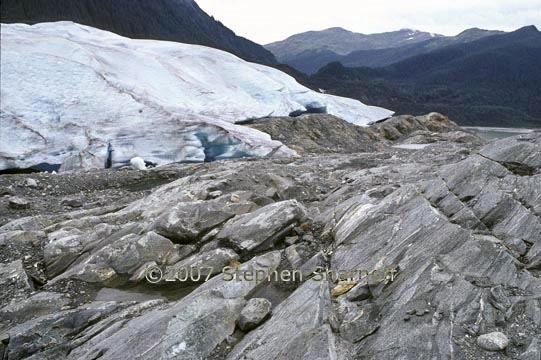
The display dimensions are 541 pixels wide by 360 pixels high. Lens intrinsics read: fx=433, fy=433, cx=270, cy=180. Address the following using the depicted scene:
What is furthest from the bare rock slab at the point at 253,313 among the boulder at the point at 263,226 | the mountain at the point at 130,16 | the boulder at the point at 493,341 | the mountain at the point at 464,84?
the mountain at the point at 464,84

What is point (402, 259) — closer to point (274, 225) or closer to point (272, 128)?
point (274, 225)

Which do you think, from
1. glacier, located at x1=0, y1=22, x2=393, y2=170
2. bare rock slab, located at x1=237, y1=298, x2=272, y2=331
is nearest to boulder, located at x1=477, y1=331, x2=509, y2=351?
bare rock slab, located at x1=237, y1=298, x2=272, y2=331

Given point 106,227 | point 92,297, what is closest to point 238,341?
point 92,297

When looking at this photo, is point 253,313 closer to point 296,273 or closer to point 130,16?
point 296,273

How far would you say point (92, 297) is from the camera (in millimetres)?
6336

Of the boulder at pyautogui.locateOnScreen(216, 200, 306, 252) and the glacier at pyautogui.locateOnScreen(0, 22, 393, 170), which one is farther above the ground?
the glacier at pyautogui.locateOnScreen(0, 22, 393, 170)

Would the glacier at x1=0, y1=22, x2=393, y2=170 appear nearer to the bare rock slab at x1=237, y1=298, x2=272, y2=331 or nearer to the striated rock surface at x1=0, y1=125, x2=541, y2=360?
the striated rock surface at x1=0, y1=125, x2=541, y2=360

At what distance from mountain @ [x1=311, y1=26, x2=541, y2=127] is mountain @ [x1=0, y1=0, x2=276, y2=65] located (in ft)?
76.4

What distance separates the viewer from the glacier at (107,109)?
16422 mm

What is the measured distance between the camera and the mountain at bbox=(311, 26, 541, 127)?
2808 inches

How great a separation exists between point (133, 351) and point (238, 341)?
115 centimetres

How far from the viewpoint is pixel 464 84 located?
105 metres

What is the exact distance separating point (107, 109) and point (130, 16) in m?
51.0

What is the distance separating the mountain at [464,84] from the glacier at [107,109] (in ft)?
172
